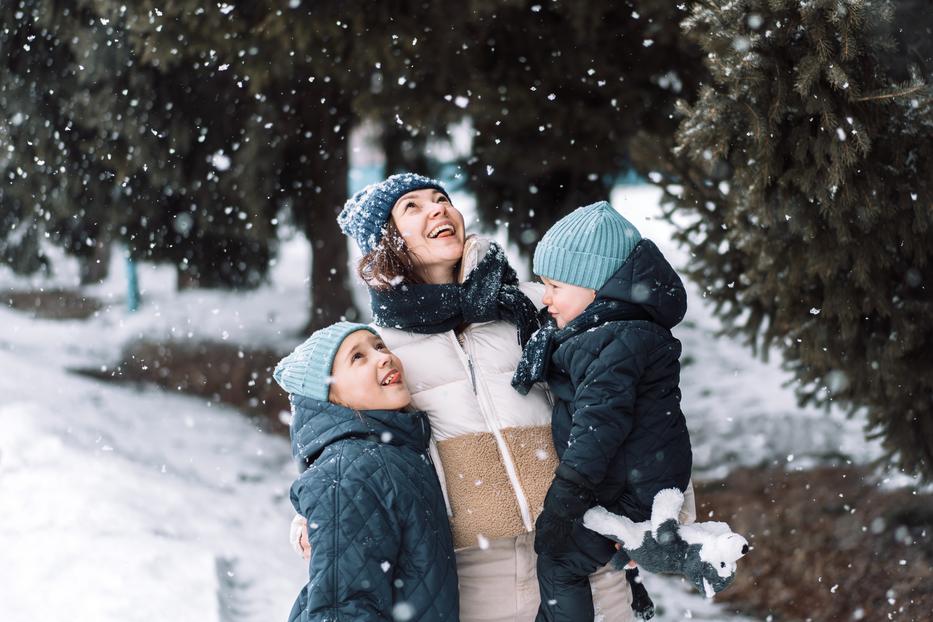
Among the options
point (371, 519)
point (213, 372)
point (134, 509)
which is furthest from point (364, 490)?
point (213, 372)

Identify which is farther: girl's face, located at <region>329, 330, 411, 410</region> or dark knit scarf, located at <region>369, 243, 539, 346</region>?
dark knit scarf, located at <region>369, 243, 539, 346</region>

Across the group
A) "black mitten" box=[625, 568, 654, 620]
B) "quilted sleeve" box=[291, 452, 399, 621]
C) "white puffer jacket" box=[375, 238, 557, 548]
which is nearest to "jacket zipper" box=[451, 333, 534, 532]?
"white puffer jacket" box=[375, 238, 557, 548]

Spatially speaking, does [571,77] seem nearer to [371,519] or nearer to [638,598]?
[638,598]

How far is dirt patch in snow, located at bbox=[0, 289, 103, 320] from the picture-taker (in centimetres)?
1345

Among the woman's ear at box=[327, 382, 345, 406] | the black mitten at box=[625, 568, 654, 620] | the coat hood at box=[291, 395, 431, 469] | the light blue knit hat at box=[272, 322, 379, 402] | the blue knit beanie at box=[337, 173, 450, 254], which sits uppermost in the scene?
the blue knit beanie at box=[337, 173, 450, 254]

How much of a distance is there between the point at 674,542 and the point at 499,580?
517 millimetres

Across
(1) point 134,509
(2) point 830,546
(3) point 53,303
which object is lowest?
(2) point 830,546

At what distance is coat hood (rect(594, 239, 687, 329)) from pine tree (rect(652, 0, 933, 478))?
136 centimetres

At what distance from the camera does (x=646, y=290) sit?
251 centimetres

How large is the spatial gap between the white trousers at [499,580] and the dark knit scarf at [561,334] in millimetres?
452

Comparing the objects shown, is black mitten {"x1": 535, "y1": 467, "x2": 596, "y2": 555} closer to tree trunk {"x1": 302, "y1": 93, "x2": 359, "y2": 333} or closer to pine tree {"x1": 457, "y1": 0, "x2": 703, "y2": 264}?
pine tree {"x1": 457, "y1": 0, "x2": 703, "y2": 264}

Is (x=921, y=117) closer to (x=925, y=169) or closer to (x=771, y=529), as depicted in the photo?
(x=925, y=169)

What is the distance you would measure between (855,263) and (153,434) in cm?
685

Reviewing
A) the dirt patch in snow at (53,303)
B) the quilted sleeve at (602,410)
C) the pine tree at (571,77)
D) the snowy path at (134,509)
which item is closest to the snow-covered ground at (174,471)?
the snowy path at (134,509)
